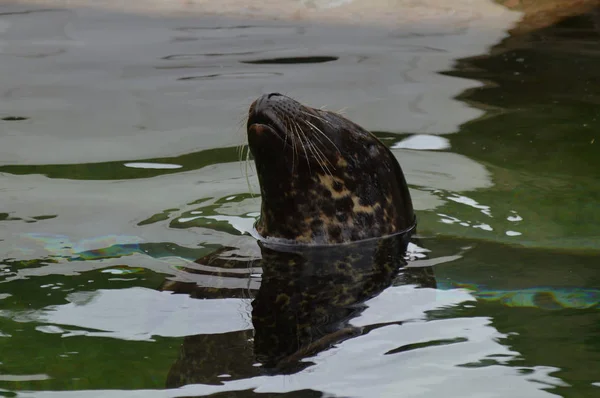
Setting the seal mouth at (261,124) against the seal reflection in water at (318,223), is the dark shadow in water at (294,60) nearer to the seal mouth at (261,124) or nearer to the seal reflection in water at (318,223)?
the seal reflection in water at (318,223)

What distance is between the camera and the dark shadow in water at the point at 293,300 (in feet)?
13.4

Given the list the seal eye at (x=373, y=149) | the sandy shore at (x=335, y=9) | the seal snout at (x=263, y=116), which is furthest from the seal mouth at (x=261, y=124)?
the sandy shore at (x=335, y=9)

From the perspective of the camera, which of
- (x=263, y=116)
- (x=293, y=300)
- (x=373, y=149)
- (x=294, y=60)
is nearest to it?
(x=293, y=300)

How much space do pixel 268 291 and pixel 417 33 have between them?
21.6ft

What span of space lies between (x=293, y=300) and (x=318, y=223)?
1027 mm

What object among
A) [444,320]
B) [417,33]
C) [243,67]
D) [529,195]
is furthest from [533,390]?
[417,33]

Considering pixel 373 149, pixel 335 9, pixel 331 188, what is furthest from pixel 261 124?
pixel 335 9

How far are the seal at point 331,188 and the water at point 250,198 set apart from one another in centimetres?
25

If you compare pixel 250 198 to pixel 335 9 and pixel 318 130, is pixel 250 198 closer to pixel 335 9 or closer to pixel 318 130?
pixel 318 130

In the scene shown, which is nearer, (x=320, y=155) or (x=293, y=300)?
(x=293, y=300)

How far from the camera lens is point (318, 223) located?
5.79 metres

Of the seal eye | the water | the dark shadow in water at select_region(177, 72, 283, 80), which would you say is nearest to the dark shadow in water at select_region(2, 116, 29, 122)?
the water

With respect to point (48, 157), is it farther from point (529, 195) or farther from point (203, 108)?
point (529, 195)

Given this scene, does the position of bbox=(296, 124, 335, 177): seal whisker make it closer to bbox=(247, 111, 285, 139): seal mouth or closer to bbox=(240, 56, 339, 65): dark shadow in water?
bbox=(247, 111, 285, 139): seal mouth
